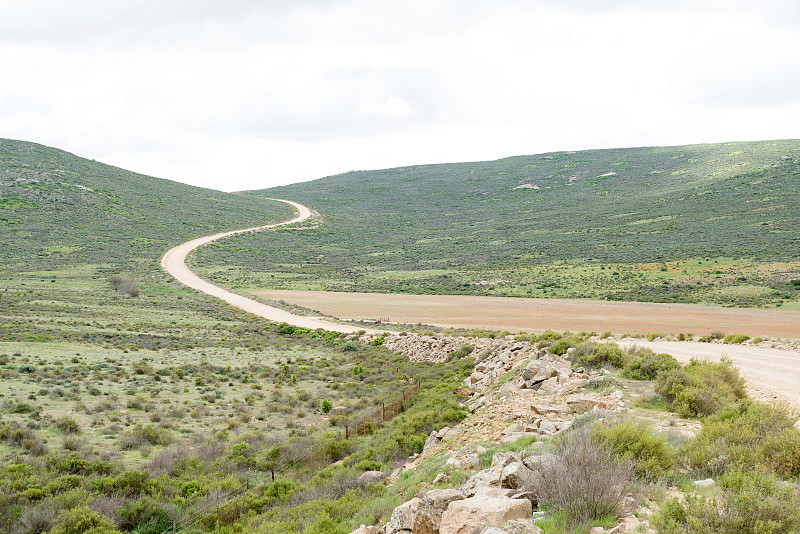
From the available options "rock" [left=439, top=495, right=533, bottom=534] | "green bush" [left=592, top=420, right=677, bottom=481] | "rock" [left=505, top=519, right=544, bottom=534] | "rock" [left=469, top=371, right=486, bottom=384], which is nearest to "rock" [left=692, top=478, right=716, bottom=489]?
"green bush" [left=592, top=420, right=677, bottom=481]

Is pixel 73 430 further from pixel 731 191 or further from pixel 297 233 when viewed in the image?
pixel 731 191

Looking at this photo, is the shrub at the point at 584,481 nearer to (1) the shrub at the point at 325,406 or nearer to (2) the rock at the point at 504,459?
(2) the rock at the point at 504,459

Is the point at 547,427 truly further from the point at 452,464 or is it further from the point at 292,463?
the point at 292,463

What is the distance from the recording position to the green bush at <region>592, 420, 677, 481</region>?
6801 mm

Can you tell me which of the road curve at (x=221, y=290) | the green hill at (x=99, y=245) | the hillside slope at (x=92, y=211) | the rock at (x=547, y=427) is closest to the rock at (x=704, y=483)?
the rock at (x=547, y=427)

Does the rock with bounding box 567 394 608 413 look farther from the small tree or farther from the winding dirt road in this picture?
the small tree

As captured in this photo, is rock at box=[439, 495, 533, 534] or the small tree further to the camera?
the small tree

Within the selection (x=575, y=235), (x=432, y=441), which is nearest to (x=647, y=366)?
(x=432, y=441)

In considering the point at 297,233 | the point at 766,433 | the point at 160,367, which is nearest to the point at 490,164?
the point at 297,233

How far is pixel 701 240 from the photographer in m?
71.9

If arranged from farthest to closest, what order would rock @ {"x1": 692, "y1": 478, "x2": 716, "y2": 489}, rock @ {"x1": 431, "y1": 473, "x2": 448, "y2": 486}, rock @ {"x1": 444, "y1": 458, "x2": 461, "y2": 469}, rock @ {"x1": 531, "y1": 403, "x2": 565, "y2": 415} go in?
rock @ {"x1": 531, "y1": 403, "x2": 565, "y2": 415}, rock @ {"x1": 444, "y1": 458, "x2": 461, "y2": 469}, rock @ {"x1": 431, "y1": 473, "x2": 448, "y2": 486}, rock @ {"x1": 692, "y1": 478, "x2": 716, "y2": 489}

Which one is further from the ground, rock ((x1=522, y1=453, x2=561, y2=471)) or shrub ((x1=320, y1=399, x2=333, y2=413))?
rock ((x1=522, y1=453, x2=561, y2=471))

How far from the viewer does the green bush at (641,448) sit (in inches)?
268

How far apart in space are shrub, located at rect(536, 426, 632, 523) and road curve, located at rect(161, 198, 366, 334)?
109 ft
